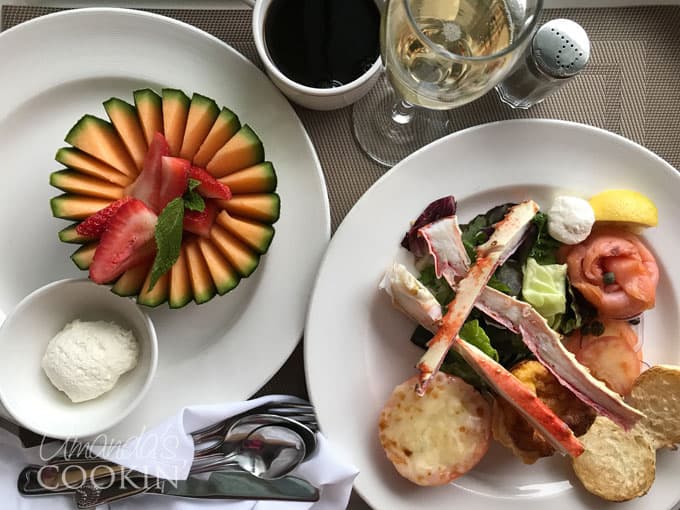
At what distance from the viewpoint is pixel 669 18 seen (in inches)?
42.6

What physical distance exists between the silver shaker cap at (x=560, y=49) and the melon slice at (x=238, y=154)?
1.41 feet

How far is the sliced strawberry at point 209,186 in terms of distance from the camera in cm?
85

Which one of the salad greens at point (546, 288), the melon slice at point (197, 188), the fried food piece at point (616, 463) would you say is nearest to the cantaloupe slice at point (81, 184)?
the melon slice at point (197, 188)

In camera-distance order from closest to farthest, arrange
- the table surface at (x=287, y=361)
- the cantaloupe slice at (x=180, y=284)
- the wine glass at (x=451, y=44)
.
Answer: the wine glass at (x=451, y=44) → the cantaloupe slice at (x=180, y=284) → the table surface at (x=287, y=361)

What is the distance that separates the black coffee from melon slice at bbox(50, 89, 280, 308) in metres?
0.15

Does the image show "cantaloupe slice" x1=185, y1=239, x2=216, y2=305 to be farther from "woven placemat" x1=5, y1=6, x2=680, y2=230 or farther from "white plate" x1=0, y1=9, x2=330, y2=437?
"woven placemat" x1=5, y1=6, x2=680, y2=230

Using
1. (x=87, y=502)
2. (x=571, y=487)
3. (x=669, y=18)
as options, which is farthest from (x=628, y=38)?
(x=87, y=502)

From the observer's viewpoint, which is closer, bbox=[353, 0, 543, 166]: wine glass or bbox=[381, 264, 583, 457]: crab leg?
bbox=[353, 0, 543, 166]: wine glass

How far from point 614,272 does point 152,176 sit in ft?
2.19

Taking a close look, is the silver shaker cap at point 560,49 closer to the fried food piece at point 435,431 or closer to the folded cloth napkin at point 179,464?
the fried food piece at point 435,431

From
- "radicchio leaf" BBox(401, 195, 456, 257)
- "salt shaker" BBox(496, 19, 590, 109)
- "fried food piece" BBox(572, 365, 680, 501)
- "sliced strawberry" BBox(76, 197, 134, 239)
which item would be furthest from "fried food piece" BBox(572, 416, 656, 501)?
"sliced strawberry" BBox(76, 197, 134, 239)

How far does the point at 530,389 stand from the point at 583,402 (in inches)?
3.7

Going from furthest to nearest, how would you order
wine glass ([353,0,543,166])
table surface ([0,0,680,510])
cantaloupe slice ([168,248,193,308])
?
table surface ([0,0,680,510])
cantaloupe slice ([168,248,193,308])
wine glass ([353,0,543,166])

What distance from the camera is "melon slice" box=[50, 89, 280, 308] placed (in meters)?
0.87
